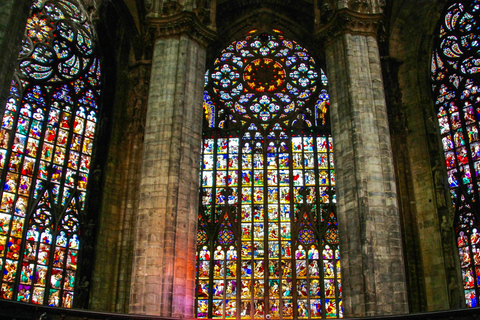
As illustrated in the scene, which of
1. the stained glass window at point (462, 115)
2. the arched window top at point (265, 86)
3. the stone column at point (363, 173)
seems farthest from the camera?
the arched window top at point (265, 86)

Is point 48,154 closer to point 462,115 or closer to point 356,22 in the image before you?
point 356,22

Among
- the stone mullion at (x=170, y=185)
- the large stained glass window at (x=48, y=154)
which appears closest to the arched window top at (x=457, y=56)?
the stone mullion at (x=170, y=185)

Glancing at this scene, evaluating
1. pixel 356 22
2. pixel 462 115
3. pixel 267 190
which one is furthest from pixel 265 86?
pixel 462 115

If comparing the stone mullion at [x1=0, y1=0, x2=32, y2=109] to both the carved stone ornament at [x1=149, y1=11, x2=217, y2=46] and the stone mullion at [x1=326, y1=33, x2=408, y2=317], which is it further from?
the stone mullion at [x1=326, y1=33, x2=408, y2=317]

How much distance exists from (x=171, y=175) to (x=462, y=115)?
909cm

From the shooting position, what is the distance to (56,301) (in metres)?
15.6

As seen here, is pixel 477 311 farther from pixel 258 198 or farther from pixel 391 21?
pixel 391 21

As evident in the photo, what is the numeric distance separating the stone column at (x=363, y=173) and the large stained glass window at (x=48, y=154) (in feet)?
24.6

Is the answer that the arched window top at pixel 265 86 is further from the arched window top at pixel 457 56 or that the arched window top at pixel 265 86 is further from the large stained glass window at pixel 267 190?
the arched window top at pixel 457 56

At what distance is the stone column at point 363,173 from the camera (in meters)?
12.5

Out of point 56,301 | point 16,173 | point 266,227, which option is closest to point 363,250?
point 266,227

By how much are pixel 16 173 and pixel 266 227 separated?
7377mm

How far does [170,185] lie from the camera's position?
44.4 ft

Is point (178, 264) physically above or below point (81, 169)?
below
